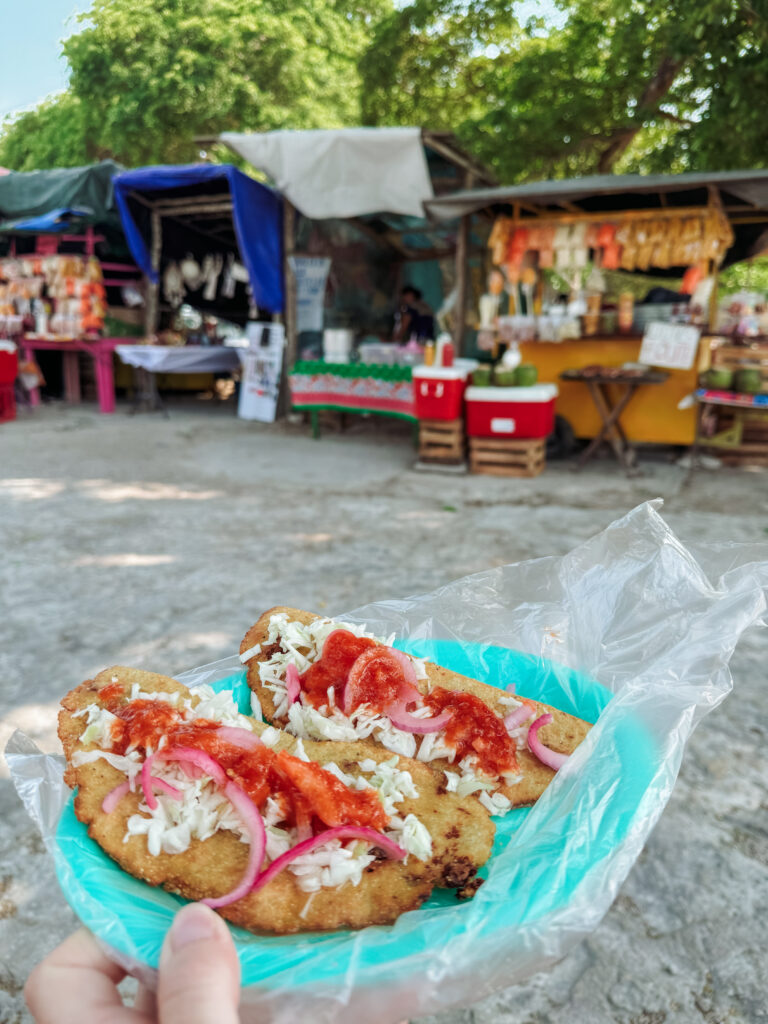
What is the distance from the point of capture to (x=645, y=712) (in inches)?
51.5

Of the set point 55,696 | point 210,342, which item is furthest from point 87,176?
point 55,696

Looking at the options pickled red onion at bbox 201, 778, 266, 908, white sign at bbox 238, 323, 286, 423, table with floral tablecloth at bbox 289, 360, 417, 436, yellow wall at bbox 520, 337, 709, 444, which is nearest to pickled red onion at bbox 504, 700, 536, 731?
pickled red onion at bbox 201, 778, 266, 908

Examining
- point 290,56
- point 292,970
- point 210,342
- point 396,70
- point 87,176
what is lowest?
point 292,970

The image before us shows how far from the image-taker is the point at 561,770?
1.22m

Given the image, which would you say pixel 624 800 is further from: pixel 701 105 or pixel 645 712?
pixel 701 105

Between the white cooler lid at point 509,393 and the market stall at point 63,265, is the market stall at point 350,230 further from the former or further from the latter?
the market stall at point 63,265

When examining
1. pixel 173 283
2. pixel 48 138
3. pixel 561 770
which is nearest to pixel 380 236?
pixel 173 283

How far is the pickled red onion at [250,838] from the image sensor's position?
1.02 m

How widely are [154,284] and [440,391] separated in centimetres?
693

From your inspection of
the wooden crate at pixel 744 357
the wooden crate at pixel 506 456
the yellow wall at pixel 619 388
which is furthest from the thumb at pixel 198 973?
the yellow wall at pixel 619 388

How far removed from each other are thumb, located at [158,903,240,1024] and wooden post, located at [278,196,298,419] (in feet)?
33.6

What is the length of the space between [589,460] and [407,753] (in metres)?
7.73

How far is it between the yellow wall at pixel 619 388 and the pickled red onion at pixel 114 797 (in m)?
8.03

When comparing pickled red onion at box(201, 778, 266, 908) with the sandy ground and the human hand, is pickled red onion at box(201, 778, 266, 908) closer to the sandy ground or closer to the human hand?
the human hand
